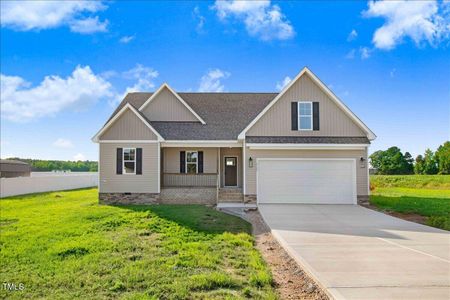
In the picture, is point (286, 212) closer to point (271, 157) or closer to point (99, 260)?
point (271, 157)

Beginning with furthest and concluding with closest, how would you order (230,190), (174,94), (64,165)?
(64,165)
(174,94)
(230,190)

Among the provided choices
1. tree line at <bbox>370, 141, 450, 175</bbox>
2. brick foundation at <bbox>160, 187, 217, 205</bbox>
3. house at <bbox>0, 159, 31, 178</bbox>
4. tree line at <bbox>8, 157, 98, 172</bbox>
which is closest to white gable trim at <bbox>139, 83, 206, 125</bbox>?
brick foundation at <bbox>160, 187, 217, 205</bbox>

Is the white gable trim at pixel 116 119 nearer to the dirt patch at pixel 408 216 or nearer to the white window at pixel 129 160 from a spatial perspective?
the white window at pixel 129 160

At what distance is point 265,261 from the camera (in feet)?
22.9

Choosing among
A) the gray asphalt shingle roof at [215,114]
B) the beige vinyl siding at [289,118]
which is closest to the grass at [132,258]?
the beige vinyl siding at [289,118]

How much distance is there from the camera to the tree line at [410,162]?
45625mm

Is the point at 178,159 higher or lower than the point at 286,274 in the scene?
higher

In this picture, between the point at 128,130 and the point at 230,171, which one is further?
the point at 230,171

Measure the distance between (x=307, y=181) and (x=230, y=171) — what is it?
16.3ft

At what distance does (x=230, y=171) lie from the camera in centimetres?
1873

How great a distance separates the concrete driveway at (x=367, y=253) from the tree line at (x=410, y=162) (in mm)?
41867

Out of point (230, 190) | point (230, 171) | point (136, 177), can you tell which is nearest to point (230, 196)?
point (230, 190)

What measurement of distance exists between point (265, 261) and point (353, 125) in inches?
439

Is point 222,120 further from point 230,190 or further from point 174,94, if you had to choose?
point 230,190
